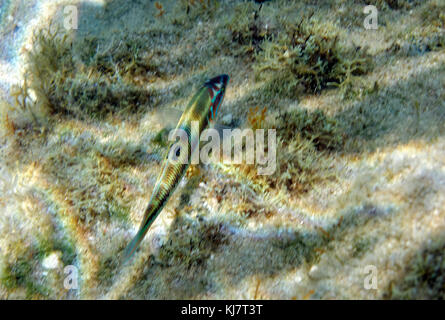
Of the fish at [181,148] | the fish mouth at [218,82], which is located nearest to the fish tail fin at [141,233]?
the fish at [181,148]

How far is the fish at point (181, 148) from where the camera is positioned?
8.38ft

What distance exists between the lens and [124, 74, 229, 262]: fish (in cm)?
255

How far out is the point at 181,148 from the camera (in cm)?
285

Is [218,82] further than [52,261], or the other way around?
[218,82]

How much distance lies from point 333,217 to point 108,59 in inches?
153

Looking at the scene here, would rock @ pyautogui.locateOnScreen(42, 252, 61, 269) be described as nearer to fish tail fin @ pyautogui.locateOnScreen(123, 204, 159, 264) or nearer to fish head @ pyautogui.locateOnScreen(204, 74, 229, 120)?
fish tail fin @ pyautogui.locateOnScreen(123, 204, 159, 264)

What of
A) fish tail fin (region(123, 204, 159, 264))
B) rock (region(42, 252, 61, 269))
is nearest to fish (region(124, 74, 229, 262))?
fish tail fin (region(123, 204, 159, 264))

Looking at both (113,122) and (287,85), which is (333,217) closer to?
(287,85)

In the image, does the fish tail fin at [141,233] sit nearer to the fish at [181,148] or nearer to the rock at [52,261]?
the fish at [181,148]

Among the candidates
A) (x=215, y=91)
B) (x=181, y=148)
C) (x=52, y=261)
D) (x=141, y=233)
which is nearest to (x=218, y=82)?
(x=215, y=91)

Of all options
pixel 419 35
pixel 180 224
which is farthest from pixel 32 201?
pixel 419 35

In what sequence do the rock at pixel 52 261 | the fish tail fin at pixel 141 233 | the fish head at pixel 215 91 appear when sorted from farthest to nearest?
the fish head at pixel 215 91 → the rock at pixel 52 261 → the fish tail fin at pixel 141 233

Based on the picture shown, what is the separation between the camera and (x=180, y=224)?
10.5 feet

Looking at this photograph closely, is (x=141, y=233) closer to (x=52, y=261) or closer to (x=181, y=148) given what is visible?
(x=181, y=148)
